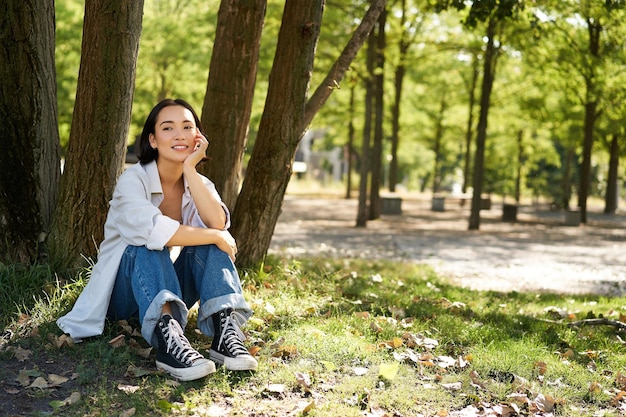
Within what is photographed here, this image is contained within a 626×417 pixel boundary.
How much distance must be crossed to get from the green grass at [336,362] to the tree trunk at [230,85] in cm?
112

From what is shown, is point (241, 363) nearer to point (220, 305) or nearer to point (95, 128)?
point (220, 305)

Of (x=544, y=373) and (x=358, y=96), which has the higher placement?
(x=358, y=96)

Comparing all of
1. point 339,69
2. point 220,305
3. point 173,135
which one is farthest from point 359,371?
point 339,69

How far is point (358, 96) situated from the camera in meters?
29.9

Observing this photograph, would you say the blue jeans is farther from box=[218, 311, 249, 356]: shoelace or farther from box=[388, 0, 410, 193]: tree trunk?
box=[388, 0, 410, 193]: tree trunk

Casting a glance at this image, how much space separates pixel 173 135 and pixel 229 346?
4.51ft

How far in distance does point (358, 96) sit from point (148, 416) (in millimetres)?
26797

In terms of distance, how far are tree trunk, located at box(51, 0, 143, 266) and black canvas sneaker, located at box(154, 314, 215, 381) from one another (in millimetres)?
1889

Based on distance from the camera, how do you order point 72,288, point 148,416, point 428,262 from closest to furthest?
point 148,416 < point 72,288 < point 428,262

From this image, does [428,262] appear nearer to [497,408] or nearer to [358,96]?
[497,408]

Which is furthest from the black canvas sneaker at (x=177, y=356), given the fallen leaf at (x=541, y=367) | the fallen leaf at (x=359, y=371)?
the fallen leaf at (x=541, y=367)

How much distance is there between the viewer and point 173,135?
4.77 metres

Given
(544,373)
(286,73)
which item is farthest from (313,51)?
(544,373)

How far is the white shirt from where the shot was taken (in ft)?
14.1
